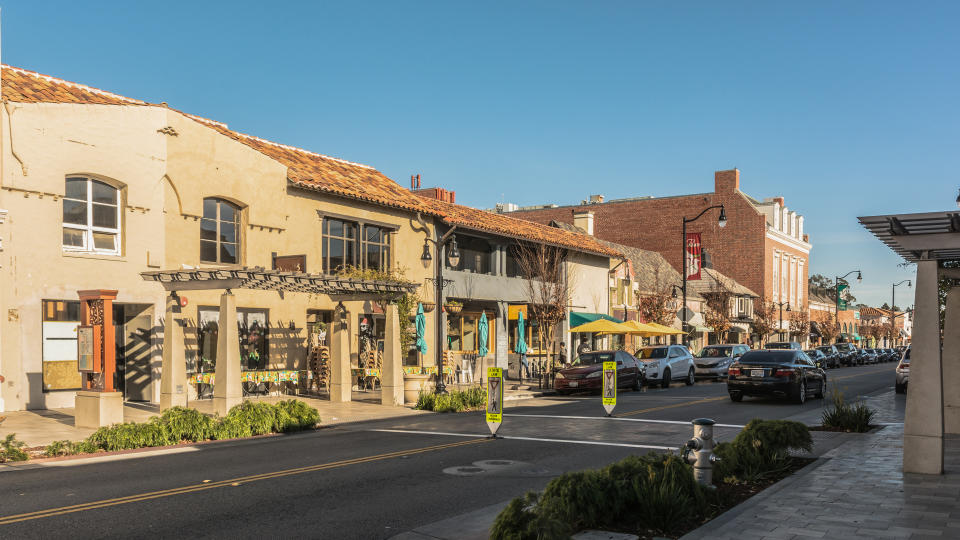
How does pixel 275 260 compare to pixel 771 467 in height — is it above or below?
above

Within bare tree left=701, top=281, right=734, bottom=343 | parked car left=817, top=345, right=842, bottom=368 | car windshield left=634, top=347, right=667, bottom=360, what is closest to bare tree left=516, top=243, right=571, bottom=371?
car windshield left=634, top=347, right=667, bottom=360

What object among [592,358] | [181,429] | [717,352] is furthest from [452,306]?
[181,429]

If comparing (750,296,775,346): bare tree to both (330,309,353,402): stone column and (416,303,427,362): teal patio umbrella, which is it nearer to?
(416,303,427,362): teal patio umbrella

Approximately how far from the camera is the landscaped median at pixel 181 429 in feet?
42.5

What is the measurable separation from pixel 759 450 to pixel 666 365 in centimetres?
2168

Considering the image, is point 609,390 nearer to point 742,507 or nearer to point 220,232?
point 742,507

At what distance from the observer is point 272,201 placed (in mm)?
23969

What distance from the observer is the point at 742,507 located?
26.0 feet

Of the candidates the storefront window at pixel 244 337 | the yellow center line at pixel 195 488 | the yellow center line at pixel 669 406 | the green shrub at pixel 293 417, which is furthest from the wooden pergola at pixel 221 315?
the yellow center line at pixel 669 406

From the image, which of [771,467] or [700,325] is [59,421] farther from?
[700,325]

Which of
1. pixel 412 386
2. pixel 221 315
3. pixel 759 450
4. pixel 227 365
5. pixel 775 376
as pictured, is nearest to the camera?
pixel 759 450

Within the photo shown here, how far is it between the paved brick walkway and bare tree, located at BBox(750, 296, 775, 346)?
53926 millimetres

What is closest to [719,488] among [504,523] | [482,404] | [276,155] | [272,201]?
[504,523]

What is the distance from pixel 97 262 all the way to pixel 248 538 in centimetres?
1434
